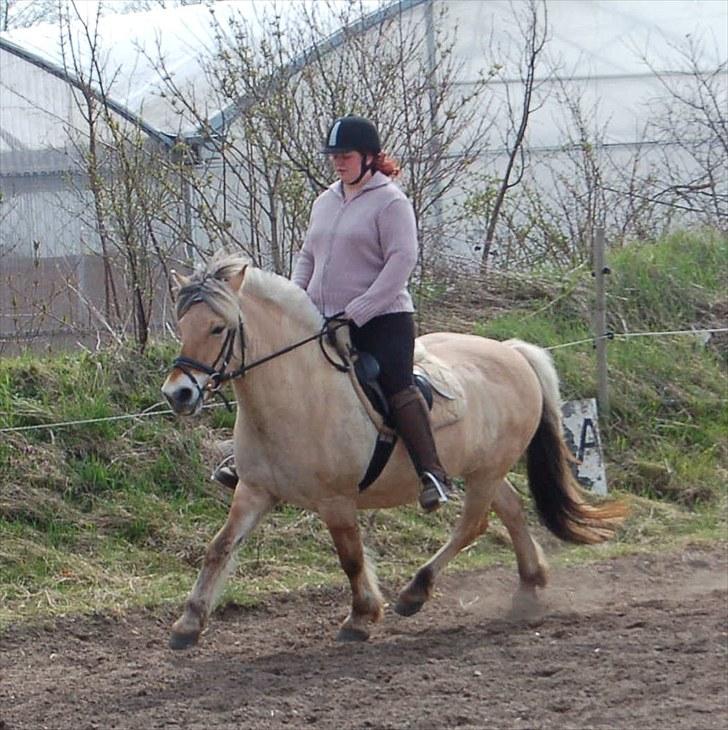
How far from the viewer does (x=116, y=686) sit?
5699 mm

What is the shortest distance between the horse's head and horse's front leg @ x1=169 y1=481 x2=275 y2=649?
73 cm

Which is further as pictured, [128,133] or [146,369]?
[128,133]

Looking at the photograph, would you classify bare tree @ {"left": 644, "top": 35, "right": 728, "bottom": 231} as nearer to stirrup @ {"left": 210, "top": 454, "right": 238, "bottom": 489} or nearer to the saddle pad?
the saddle pad

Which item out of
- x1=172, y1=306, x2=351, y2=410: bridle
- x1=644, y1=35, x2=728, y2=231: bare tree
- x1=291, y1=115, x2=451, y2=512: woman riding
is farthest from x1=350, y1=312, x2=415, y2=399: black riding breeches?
x1=644, y1=35, x2=728, y2=231: bare tree

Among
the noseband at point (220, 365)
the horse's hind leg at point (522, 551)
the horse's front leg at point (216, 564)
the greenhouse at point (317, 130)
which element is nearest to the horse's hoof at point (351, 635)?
the horse's front leg at point (216, 564)

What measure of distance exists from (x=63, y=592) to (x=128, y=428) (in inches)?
64.6

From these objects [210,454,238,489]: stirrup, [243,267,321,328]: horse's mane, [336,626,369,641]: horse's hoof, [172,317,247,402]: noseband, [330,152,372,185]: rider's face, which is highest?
[330,152,372,185]: rider's face

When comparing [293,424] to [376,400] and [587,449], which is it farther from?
[587,449]

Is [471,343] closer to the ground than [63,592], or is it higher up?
higher up

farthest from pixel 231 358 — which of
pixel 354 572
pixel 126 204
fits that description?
pixel 126 204

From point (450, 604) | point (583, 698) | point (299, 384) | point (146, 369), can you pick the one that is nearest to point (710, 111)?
point (146, 369)

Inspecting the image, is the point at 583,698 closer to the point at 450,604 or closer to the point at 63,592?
the point at 450,604

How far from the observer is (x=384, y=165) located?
6449 millimetres

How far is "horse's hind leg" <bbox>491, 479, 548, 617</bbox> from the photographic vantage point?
24.5 feet
